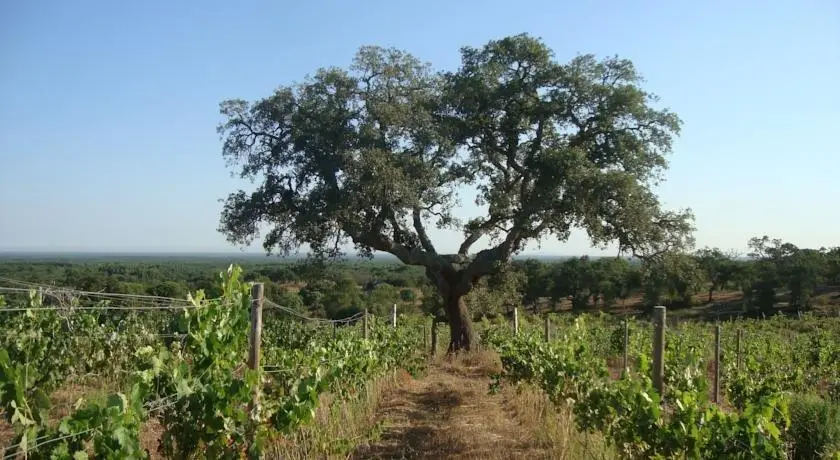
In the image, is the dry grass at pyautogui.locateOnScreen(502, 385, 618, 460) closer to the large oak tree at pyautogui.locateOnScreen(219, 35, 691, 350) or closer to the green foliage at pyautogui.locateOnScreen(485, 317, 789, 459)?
the green foliage at pyautogui.locateOnScreen(485, 317, 789, 459)

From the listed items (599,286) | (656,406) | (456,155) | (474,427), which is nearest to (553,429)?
(474,427)

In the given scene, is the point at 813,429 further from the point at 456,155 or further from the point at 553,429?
the point at 456,155

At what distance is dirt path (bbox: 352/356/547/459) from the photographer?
19.8 feet

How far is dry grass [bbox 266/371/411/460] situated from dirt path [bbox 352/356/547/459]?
7.3 inches

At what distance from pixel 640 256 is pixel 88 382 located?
11458mm

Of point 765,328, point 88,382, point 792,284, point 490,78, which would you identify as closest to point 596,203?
point 490,78

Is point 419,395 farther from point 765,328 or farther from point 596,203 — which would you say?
point 765,328

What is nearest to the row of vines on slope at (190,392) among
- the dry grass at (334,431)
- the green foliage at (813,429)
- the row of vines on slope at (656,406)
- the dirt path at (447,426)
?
the dry grass at (334,431)

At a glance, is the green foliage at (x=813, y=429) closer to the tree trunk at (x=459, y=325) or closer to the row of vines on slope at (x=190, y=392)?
A: the row of vines on slope at (x=190, y=392)

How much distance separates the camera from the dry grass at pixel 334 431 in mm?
5227

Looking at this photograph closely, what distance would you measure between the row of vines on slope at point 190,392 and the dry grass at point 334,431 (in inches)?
9.8

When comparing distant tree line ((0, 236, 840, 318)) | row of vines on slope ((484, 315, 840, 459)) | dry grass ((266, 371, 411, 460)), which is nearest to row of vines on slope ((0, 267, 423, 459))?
dry grass ((266, 371, 411, 460))

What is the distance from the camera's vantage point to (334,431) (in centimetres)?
623

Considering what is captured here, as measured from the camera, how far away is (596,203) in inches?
506
